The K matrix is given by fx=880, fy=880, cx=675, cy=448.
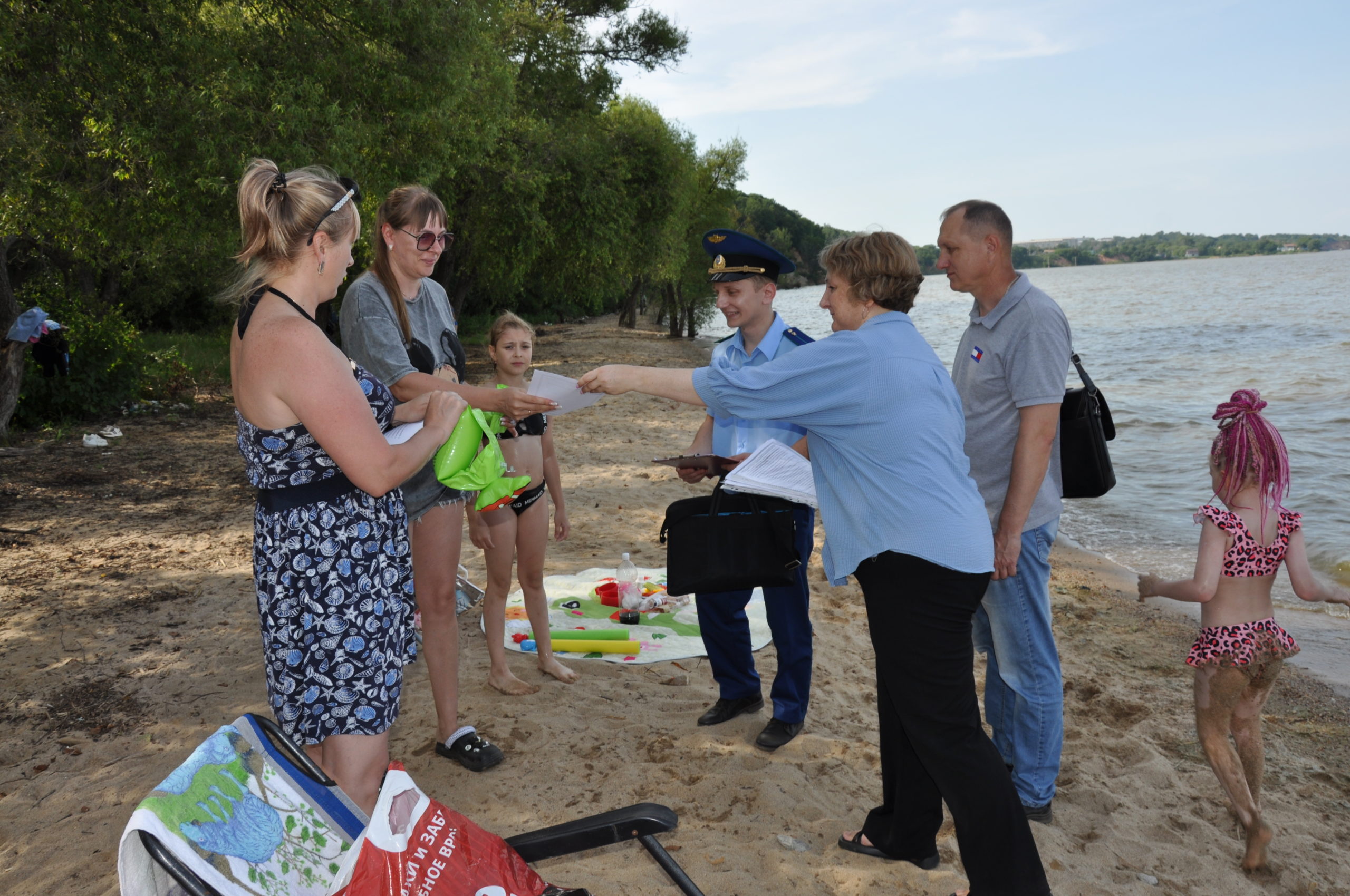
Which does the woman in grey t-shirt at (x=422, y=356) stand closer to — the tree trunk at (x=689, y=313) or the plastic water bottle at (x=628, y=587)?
the plastic water bottle at (x=628, y=587)

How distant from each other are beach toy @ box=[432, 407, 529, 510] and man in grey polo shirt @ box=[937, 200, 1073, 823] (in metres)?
1.76

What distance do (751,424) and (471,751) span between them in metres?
1.89

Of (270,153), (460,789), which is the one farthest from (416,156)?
(460,789)

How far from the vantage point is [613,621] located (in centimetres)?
569

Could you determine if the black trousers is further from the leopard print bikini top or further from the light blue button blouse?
the leopard print bikini top

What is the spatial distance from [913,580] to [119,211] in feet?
33.3

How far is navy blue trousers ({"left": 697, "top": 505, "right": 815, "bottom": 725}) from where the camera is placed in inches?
157

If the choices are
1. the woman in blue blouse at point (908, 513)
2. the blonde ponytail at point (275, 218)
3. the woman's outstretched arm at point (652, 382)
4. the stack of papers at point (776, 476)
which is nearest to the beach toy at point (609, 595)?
the stack of papers at point (776, 476)

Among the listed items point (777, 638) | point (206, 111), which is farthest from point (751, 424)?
point (206, 111)

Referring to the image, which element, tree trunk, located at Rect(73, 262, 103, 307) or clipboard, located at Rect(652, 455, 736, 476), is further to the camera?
tree trunk, located at Rect(73, 262, 103, 307)

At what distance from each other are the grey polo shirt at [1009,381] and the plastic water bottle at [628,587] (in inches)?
113

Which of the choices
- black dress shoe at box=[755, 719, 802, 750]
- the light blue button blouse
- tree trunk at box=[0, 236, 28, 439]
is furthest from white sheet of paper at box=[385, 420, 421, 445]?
tree trunk at box=[0, 236, 28, 439]

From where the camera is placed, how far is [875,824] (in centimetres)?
326

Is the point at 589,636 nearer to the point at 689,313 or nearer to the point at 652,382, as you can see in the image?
the point at 652,382
